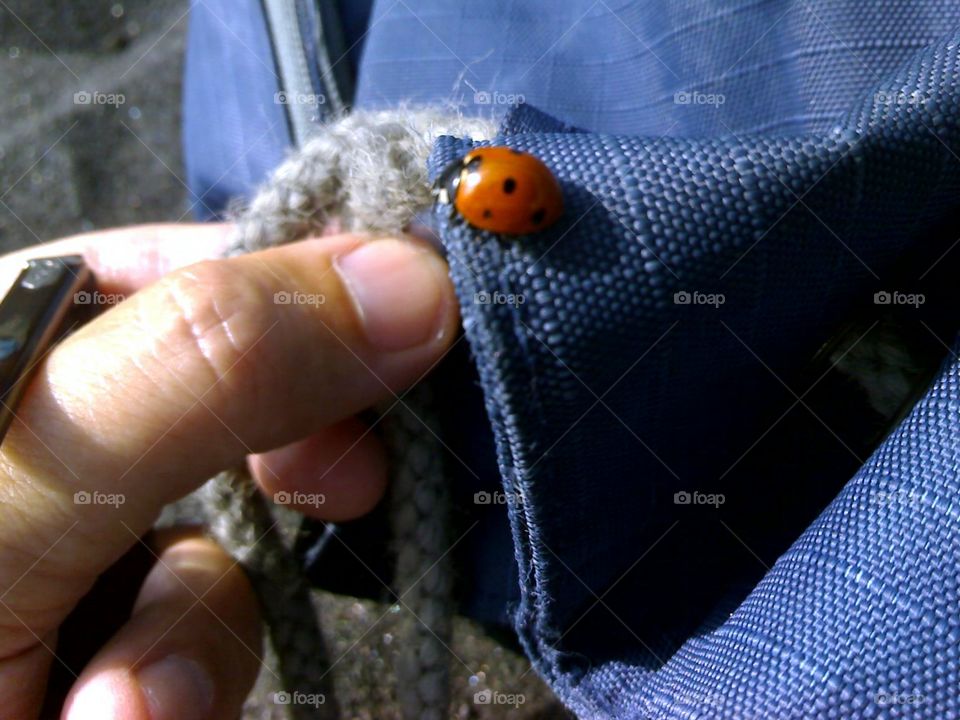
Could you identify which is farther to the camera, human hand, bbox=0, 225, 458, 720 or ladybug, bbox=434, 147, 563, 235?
human hand, bbox=0, 225, 458, 720

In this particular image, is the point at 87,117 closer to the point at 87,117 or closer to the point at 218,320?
the point at 87,117

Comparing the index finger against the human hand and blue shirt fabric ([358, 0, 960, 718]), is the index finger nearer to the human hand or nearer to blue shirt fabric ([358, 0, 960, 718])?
the human hand

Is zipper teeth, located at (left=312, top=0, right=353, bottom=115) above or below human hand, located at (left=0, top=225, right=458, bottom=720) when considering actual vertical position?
above

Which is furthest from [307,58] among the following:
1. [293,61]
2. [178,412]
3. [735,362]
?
[735,362]

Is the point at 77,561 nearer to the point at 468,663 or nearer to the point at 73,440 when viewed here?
the point at 73,440

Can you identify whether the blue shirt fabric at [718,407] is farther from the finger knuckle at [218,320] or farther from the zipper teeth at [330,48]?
the zipper teeth at [330,48]

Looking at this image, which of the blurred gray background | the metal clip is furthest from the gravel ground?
the metal clip

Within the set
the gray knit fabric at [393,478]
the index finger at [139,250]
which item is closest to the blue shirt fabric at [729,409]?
the gray knit fabric at [393,478]
